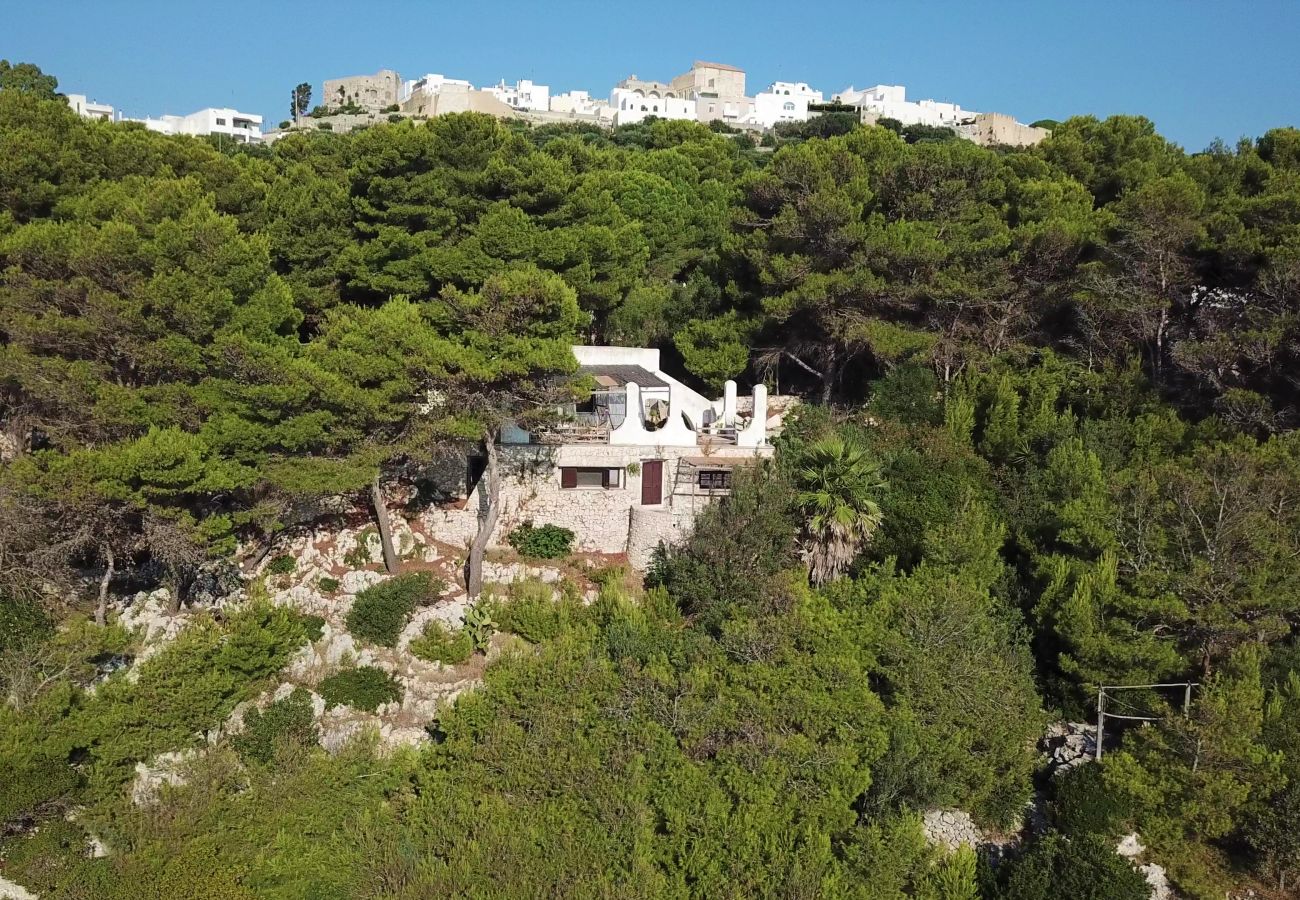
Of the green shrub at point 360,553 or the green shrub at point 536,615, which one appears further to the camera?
the green shrub at point 360,553

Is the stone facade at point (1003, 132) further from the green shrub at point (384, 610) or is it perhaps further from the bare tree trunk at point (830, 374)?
the green shrub at point (384, 610)

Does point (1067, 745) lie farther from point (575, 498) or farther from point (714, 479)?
point (575, 498)

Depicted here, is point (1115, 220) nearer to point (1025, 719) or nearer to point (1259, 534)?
point (1259, 534)

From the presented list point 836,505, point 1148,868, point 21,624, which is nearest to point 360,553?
point 21,624

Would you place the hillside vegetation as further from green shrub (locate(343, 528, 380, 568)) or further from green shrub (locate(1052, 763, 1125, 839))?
green shrub (locate(343, 528, 380, 568))

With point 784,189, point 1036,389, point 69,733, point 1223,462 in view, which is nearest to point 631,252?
point 784,189

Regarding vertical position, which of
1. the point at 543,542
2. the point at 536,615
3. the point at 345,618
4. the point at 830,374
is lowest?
the point at 345,618

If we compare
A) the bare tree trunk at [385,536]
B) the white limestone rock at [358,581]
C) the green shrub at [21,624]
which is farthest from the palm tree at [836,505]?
the green shrub at [21,624]
